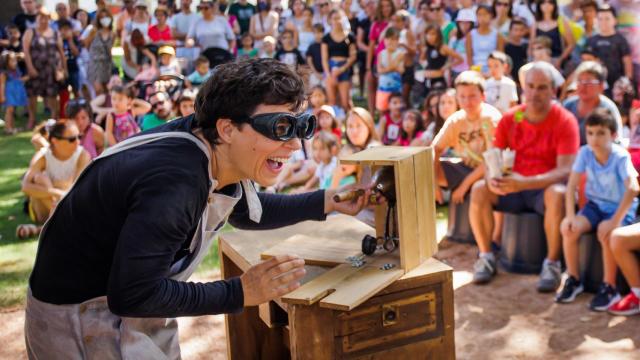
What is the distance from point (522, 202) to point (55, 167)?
12.7 feet

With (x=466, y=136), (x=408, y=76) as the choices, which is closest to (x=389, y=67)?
(x=408, y=76)

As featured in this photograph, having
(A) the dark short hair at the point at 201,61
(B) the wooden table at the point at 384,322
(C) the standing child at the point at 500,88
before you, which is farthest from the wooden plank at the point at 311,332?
(A) the dark short hair at the point at 201,61

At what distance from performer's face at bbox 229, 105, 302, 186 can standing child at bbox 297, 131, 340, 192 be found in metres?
4.22

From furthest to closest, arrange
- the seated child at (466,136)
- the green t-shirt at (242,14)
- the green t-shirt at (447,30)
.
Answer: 1. the green t-shirt at (242,14)
2. the green t-shirt at (447,30)
3. the seated child at (466,136)

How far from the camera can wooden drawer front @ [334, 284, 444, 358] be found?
2516 mm

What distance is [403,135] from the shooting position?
7492 millimetres

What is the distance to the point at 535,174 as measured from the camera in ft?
16.6

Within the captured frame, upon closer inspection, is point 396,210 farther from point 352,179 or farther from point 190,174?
point 352,179

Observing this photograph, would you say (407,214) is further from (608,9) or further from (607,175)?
(608,9)

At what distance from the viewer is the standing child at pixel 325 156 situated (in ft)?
21.5

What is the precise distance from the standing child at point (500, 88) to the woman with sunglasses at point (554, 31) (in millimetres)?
1225

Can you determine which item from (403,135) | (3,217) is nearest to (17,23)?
(3,217)

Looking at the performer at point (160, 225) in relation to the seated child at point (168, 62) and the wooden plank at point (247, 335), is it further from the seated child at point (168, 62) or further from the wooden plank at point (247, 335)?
the seated child at point (168, 62)

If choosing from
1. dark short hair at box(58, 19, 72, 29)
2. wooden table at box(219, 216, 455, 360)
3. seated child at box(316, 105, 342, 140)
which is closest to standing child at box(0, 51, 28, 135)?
dark short hair at box(58, 19, 72, 29)
